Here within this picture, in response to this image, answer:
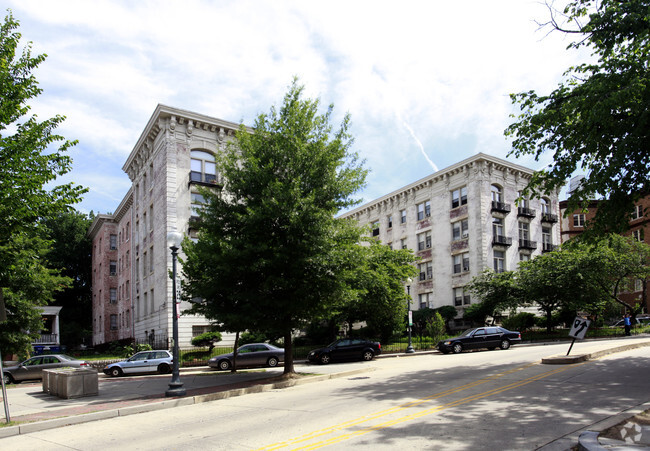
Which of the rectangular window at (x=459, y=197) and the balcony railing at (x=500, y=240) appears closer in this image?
the balcony railing at (x=500, y=240)

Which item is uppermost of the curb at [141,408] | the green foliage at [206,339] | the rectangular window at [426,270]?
the rectangular window at [426,270]

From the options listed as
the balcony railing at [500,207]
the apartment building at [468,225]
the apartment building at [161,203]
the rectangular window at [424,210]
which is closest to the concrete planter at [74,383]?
the apartment building at [161,203]

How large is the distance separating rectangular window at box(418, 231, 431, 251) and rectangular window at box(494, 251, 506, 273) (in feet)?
22.8

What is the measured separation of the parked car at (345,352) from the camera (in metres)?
27.4

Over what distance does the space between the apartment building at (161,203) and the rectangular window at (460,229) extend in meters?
22.8

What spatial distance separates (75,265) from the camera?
68.3 meters

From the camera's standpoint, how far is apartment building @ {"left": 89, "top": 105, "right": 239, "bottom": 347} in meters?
33.9

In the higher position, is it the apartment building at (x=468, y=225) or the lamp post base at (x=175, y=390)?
the apartment building at (x=468, y=225)

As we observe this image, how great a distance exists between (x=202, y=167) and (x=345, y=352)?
17.3 m

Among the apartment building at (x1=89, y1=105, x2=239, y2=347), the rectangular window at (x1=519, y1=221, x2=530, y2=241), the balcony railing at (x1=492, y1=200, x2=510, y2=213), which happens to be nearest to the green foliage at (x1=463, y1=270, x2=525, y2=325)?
the balcony railing at (x1=492, y1=200, x2=510, y2=213)

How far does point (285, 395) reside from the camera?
14094 millimetres

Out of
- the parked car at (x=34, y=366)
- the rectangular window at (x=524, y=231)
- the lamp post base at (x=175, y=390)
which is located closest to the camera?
the lamp post base at (x=175, y=390)

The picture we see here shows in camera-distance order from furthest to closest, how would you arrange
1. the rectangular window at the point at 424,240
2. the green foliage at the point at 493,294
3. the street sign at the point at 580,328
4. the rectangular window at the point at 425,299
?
the rectangular window at the point at 424,240 < the rectangular window at the point at 425,299 < the green foliage at the point at 493,294 < the street sign at the point at 580,328

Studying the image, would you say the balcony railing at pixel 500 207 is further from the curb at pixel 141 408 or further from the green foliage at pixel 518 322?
the curb at pixel 141 408
